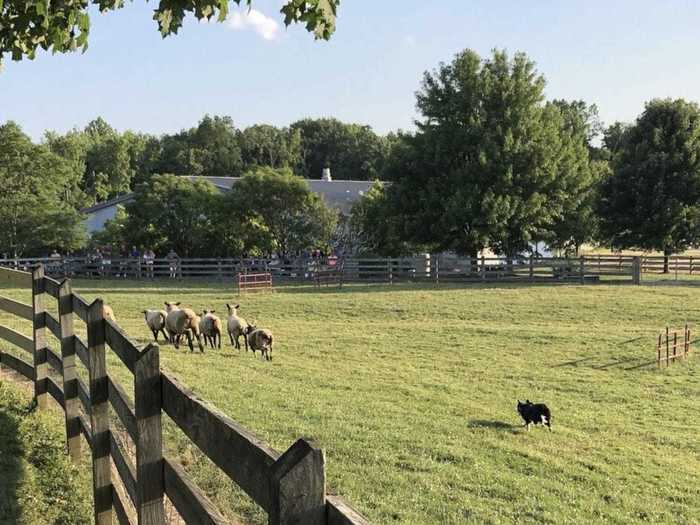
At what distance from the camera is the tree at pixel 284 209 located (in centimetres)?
3600

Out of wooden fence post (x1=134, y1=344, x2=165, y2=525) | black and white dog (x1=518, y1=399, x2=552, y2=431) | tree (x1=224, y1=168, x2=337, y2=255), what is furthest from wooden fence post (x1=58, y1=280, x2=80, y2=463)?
tree (x1=224, y1=168, x2=337, y2=255)

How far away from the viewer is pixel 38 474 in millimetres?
5492

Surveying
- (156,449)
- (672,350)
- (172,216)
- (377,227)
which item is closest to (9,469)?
(156,449)

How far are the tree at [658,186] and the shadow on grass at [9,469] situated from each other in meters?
37.6

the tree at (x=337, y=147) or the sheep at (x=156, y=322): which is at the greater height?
the tree at (x=337, y=147)

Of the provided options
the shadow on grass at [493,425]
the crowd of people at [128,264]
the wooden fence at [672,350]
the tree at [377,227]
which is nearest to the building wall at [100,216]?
the crowd of people at [128,264]

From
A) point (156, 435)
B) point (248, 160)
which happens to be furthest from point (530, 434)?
point (248, 160)

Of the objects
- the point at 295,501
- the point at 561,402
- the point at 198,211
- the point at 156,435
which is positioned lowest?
the point at 561,402

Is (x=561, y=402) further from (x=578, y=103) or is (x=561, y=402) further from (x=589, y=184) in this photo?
(x=578, y=103)

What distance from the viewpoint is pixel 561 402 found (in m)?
11.5

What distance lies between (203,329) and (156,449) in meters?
12.2

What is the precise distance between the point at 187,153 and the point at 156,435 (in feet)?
277

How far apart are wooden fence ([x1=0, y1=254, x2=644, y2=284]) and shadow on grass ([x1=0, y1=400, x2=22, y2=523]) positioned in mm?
25771

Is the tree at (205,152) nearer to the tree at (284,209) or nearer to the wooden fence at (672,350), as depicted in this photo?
the tree at (284,209)
